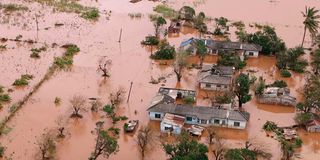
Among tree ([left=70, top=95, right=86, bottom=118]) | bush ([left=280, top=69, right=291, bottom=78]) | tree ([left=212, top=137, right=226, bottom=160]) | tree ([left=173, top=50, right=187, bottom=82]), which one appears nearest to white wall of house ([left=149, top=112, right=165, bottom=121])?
tree ([left=212, top=137, right=226, bottom=160])

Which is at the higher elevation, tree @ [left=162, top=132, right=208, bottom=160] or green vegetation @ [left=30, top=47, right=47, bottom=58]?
green vegetation @ [left=30, top=47, right=47, bottom=58]

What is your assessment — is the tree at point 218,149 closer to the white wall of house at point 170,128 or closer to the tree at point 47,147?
the white wall of house at point 170,128

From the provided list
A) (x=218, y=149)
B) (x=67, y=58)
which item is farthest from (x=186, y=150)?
(x=67, y=58)

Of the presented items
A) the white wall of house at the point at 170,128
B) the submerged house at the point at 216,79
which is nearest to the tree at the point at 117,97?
the white wall of house at the point at 170,128

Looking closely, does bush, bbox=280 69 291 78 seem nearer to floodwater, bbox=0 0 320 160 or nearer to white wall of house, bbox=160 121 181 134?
floodwater, bbox=0 0 320 160

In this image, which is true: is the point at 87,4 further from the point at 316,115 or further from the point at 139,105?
the point at 316,115
